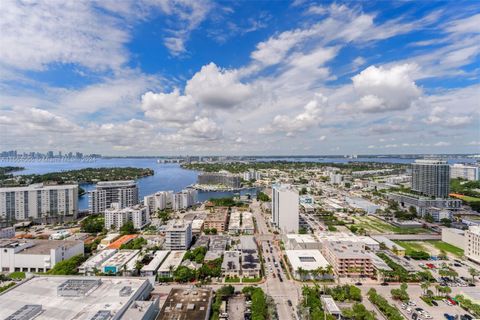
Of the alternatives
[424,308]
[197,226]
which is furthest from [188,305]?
[197,226]

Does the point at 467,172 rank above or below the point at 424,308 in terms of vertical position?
above

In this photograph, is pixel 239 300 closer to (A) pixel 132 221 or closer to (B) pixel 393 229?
(A) pixel 132 221

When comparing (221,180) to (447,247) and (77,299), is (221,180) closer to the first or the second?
(447,247)

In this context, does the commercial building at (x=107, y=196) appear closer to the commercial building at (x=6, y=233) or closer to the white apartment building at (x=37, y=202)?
the white apartment building at (x=37, y=202)

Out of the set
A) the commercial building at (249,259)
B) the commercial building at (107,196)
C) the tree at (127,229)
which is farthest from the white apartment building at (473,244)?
the commercial building at (107,196)

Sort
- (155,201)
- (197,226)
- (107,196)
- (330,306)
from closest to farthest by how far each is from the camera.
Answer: (330,306) → (197,226) → (107,196) → (155,201)

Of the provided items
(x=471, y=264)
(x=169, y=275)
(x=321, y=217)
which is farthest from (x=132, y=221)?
(x=471, y=264)

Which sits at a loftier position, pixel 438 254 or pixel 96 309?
pixel 96 309
